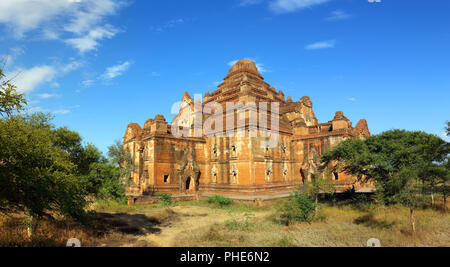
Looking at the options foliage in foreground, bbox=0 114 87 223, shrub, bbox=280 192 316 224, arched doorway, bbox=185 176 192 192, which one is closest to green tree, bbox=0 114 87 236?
foliage in foreground, bbox=0 114 87 223

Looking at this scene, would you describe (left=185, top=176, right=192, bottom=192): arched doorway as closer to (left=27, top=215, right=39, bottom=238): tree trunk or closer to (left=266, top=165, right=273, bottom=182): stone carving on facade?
(left=266, top=165, right=273, bottom=182): stone carving on facade

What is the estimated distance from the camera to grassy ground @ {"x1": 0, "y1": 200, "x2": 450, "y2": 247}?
1112 cm

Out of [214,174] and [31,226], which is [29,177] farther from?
[214,174]

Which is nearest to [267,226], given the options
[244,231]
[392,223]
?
[244,231]

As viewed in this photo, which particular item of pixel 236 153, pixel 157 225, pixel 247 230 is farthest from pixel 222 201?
pixel 247 230

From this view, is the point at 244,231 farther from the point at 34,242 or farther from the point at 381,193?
the point at 34,242

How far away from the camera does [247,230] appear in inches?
558

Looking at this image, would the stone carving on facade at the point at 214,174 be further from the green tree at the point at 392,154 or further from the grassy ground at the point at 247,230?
the green tree at the point at 392,154

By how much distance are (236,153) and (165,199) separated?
869 cm

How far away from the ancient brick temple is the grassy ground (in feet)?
24.4

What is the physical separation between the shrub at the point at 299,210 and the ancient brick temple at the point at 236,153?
26.2 ft

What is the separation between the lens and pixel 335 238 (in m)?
12.0

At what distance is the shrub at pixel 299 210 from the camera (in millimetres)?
15555
